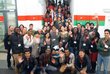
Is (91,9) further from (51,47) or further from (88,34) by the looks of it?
(51,47)

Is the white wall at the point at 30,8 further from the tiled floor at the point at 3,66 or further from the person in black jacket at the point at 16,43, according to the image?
the person in black jacket at the point at 16,43

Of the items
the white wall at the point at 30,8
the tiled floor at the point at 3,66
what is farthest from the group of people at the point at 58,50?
the white wall at the point at 30,8

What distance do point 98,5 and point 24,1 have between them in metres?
2.87

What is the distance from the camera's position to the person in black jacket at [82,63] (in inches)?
284

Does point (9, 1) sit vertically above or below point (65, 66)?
above

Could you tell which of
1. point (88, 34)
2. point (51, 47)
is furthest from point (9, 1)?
point (88, 34)

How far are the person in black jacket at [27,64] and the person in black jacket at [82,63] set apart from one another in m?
1.27

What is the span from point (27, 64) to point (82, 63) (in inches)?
63.1

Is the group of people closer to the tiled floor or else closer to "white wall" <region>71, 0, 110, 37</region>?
the tiled floor

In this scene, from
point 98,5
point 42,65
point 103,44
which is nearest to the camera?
point 103,44

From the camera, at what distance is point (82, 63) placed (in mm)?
7266

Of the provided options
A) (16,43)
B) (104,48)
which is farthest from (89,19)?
(16,43)

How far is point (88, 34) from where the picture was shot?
7.92m

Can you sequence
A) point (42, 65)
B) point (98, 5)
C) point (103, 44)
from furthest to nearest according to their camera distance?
point (98, 5), point (42, 65), point (103, 44)
